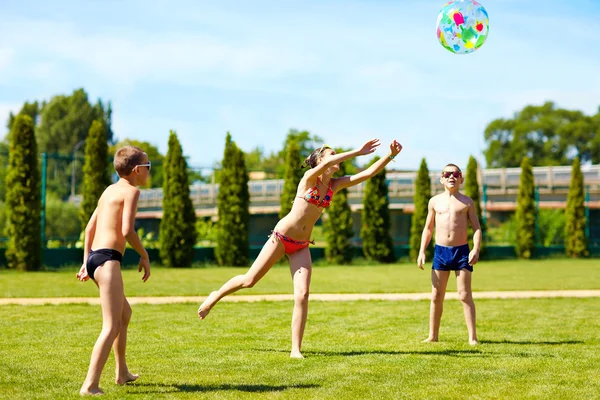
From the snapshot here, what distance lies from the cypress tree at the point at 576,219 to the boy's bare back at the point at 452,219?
1006 inches

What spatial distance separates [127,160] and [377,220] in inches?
903

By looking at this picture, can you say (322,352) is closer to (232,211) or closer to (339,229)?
(232,211)

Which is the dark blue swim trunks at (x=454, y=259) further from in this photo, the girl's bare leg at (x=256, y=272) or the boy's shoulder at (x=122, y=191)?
the boy's shoulder at (x=122, y=191)

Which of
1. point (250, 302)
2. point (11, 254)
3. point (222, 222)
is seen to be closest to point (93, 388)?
point (250, 302)

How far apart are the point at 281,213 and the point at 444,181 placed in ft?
59.6

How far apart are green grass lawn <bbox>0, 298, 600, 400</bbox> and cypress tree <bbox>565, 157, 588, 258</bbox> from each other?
70.8 ft

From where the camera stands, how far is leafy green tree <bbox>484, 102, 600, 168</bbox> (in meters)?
95.6

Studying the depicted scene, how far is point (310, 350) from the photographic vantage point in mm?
8062

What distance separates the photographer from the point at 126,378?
615 cm

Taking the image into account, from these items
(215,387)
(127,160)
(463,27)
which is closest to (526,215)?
(463,27)

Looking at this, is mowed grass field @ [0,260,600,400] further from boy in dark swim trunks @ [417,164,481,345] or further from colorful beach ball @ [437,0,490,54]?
colorful beach ball @ [437,0,490,54]

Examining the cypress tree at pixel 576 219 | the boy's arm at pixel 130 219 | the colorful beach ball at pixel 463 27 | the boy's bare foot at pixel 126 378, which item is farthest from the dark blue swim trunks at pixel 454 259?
the cypress tree at pixel 576 219

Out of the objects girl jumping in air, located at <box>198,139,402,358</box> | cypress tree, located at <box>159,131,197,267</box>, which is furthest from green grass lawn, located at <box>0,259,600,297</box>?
girl jumping in air, located at <box>198,139,402,358</box>

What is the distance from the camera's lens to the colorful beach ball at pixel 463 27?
9.44m
